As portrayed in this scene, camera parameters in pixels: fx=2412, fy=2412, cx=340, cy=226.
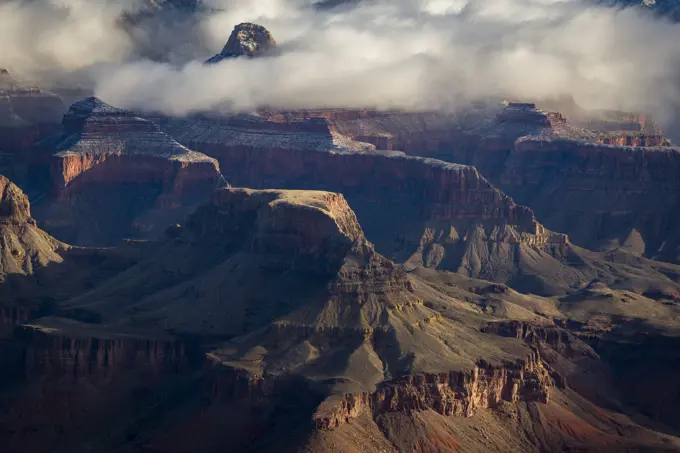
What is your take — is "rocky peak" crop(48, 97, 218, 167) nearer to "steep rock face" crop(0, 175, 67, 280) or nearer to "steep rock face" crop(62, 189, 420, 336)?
"steep rock face" crop(0, 175, 67, 280)

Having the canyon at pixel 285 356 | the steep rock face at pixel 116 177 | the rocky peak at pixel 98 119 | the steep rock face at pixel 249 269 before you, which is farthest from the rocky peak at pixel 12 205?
the rocky peak at pixel 98 119

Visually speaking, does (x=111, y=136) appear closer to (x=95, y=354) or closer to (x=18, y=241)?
(x=18, y=241)

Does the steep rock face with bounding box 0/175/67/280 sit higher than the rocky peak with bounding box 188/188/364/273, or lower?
lower

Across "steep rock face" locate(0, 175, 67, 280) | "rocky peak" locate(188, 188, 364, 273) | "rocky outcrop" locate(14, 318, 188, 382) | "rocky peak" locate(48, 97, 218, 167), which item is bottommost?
"rocky outcrop" locate(14, 318, 188, 382)

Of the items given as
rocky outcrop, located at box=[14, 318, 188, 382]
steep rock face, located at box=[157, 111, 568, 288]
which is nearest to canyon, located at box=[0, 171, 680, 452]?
rocky outcrop, located at box=[14, 318, 188, 382]

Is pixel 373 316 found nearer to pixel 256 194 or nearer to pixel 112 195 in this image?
pixel 256 194

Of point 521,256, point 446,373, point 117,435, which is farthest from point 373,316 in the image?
point 521,256
